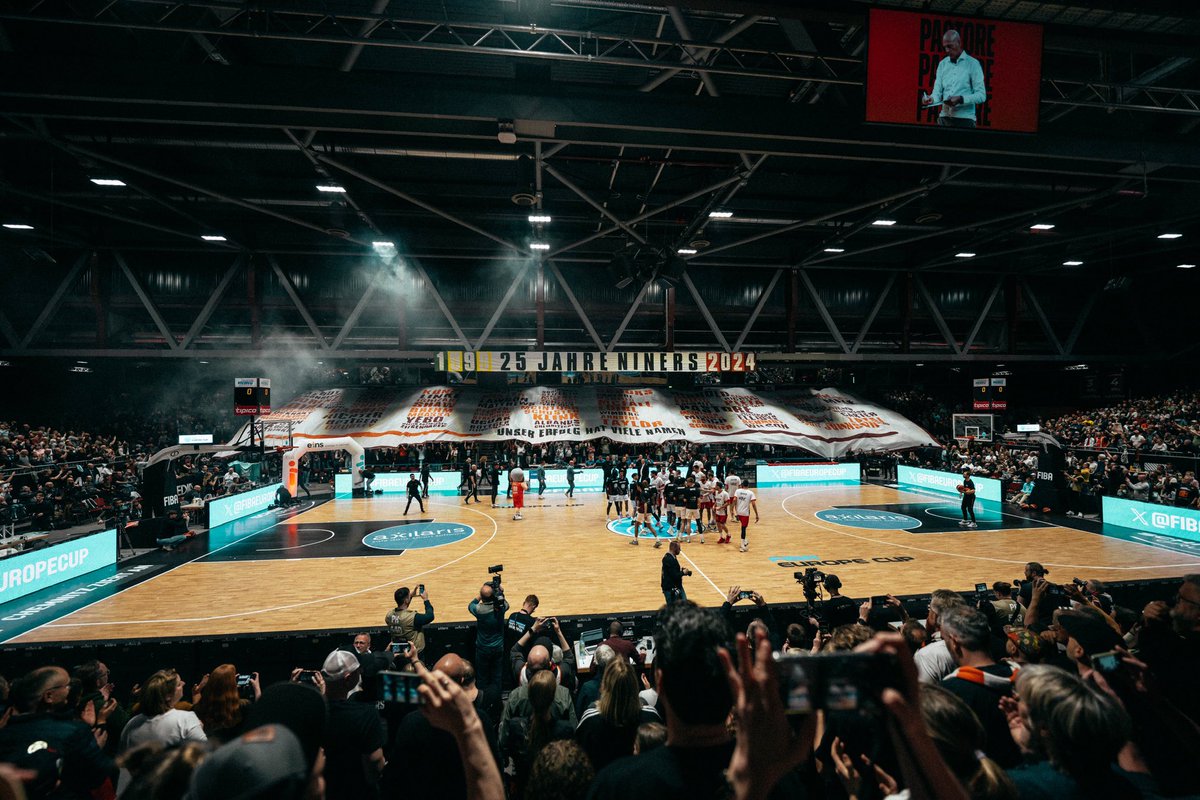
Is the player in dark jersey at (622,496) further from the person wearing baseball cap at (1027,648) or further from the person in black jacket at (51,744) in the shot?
the person in black jacket at (51,744)

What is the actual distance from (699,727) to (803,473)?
2889 centimetres

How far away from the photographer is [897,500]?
22609 millimetres

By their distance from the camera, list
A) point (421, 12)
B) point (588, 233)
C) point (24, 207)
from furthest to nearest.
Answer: point (588, 233) < point (24, 207) < point (421, 12)

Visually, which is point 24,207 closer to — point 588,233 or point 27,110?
point 27,110

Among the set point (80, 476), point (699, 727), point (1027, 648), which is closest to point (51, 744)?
point (699, 727)

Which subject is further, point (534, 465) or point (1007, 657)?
point (534, 465)

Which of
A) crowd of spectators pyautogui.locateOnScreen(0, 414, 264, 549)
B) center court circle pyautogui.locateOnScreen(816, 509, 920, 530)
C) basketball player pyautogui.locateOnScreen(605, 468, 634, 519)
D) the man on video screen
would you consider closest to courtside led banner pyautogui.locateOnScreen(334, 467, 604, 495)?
crowd of spectators pyautogui.locateOnScreen(0, 414, 264, 549)

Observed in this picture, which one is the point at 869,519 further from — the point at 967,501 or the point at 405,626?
the point at 405,626

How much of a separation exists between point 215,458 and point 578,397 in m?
19.2

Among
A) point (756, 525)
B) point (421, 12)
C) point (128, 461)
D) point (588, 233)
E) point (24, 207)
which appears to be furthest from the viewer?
point (588, 233)

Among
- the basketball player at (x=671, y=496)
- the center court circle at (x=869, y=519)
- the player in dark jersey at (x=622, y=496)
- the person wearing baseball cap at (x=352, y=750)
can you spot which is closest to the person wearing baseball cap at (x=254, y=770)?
the person wearing baseball cap at (x=352, y=750)

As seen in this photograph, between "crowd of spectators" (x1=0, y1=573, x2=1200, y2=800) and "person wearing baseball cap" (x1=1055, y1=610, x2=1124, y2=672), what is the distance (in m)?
0.02

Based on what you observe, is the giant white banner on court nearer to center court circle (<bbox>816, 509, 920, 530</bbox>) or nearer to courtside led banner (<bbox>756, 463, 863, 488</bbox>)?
courtside led banner (<bbox>756, 463, 863, 488</bbox>)

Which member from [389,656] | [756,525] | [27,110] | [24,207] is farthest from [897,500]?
[24,207]
